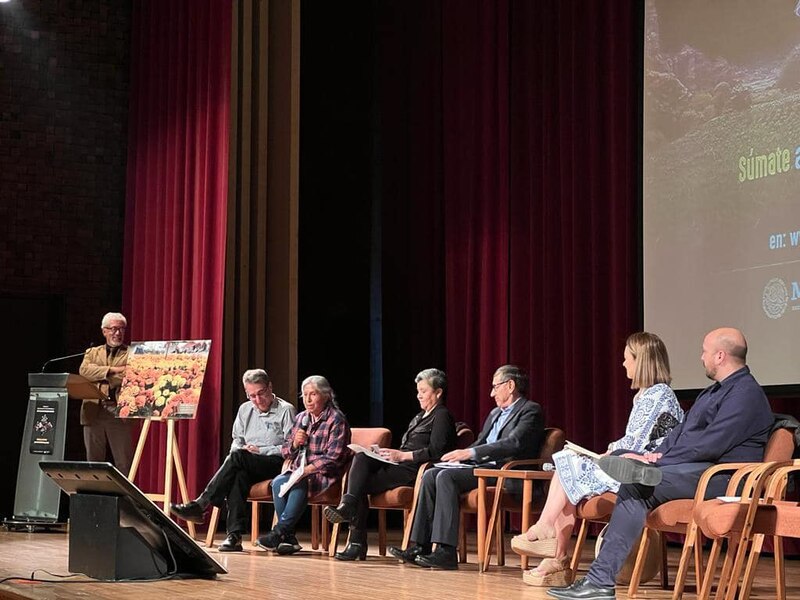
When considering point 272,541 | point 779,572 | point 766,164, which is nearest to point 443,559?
point 272,541

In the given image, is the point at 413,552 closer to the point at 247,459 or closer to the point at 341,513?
the point at 341,513

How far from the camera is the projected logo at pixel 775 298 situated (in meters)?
6.18

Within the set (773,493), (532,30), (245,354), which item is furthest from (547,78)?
(773,493)

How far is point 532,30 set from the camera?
8.30 metres

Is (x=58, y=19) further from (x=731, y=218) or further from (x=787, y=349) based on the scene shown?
(x=787, y=349)

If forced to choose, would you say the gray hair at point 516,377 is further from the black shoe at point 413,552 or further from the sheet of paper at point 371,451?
the black shoe at point 413,552

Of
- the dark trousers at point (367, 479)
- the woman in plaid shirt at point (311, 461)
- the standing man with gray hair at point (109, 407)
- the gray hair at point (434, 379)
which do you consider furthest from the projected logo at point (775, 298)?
the standing man with gray hair at point (109, 407)

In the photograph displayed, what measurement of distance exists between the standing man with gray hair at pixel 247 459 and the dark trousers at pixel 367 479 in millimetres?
751

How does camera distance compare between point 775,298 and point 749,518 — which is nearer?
point 749,518

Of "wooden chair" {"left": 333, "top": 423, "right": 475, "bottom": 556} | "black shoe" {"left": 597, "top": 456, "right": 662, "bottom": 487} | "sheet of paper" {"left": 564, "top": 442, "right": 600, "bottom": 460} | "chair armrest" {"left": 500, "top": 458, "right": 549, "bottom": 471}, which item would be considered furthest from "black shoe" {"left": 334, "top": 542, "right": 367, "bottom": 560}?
"black shoe" {"left": 597, "top": 456, "right": 662, "bottom": 487}

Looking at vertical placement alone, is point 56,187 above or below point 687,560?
above

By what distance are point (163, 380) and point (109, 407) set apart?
0.65 metres

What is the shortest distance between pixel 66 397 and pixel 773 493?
4961 mm

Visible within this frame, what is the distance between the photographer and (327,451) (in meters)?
6.55
